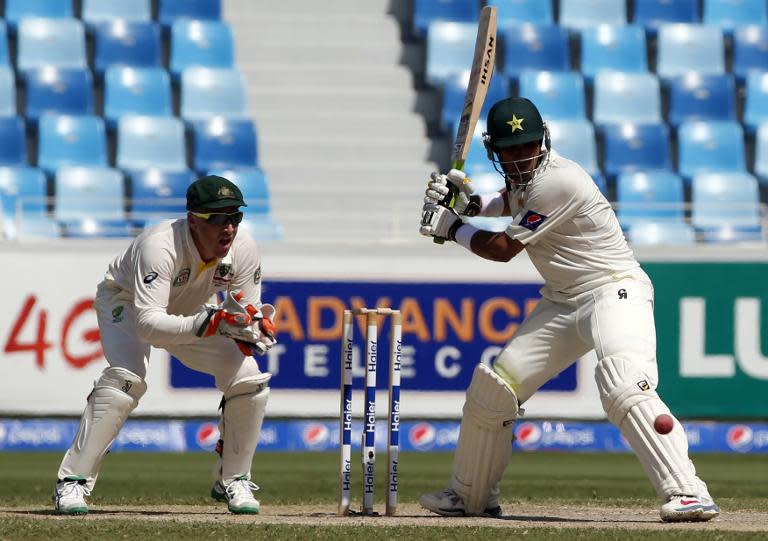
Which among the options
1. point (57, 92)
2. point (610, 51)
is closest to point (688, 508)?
point (57, 92)

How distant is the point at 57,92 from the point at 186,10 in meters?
1.86

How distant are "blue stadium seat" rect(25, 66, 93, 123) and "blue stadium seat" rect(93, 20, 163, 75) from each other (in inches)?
19.8

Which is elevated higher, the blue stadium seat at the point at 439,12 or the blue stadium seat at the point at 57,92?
the blue stadium seat at the point at 439,12

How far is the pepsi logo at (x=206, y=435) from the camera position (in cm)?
1185

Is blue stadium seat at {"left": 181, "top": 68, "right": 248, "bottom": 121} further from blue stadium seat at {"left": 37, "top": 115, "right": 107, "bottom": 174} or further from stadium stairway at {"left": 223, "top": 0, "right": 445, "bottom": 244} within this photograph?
blue stadium seat at {"left": 37, "top": 115, "right": 107, "bottom": 174}

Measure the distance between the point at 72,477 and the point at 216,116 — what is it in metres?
8.73

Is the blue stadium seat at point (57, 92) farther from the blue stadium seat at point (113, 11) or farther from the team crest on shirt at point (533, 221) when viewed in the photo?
the team crest on shirt at point (533, 221)

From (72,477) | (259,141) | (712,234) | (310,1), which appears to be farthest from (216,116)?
(72,477)

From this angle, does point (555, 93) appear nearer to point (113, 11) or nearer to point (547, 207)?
point (113, 11)

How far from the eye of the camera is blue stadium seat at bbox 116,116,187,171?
14.1m

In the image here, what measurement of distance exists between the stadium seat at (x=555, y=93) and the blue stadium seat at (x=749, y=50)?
196 centimetres

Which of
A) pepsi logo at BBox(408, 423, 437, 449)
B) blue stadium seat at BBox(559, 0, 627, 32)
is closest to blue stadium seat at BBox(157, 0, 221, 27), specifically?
blue stadium seat at BBox(559, 0, 627, 32)

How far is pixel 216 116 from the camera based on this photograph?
579 inches

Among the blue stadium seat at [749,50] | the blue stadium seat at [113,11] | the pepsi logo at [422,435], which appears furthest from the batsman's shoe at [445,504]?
the blue stadium seat at [749,50]
